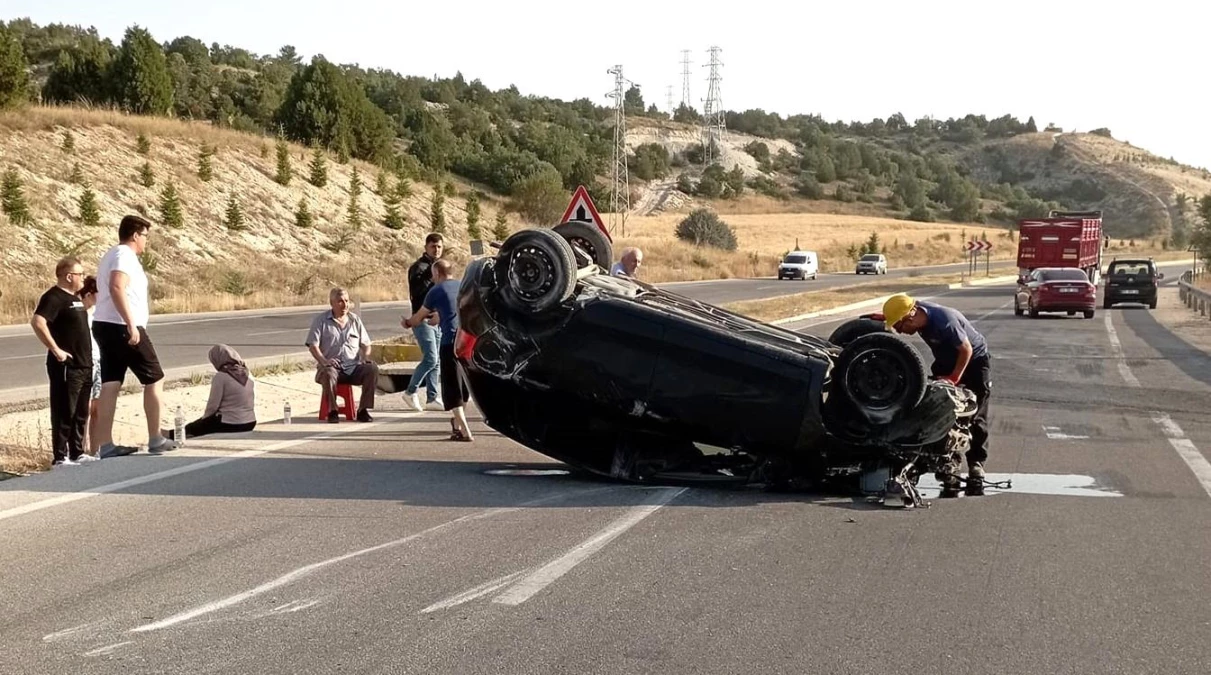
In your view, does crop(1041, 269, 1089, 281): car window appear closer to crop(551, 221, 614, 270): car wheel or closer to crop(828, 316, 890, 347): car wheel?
crop(551, 221, 614, 270): car wheel

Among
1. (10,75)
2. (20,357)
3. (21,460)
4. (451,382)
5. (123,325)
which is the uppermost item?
(10,75)

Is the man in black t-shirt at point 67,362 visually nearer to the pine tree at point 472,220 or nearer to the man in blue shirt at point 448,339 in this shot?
the man in blue shirt at point 448,339

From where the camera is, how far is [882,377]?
816cm

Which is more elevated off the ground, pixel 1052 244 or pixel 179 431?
pixel 1052 244

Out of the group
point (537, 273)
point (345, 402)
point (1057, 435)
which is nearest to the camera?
point (537, 273)

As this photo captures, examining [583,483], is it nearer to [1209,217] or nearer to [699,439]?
[699,439]

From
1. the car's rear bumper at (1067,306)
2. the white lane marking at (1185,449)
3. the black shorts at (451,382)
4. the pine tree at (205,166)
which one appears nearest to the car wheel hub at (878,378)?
the white lane marking at (1185,449)

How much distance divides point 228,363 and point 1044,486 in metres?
6.88

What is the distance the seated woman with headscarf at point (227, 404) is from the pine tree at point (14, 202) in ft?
94.8

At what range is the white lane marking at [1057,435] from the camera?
1144 cm

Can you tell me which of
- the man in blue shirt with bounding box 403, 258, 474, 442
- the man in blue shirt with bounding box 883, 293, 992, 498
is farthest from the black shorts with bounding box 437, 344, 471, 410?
the man in blue shirt with bounding box 883, 293, 992, 498

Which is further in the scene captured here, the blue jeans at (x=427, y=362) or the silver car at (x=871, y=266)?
the silver car at (x=871, y=266)

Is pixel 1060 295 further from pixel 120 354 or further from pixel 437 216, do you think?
pixel 437 216

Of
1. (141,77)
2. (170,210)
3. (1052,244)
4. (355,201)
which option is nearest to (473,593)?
(170,210)
